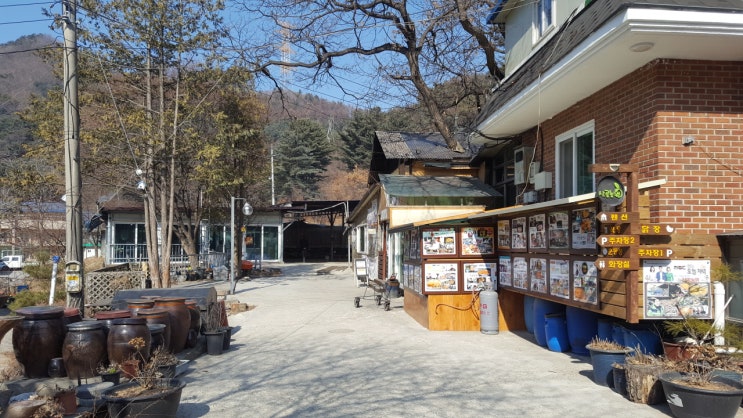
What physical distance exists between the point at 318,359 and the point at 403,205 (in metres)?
7.43

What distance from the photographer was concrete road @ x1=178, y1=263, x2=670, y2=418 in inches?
236

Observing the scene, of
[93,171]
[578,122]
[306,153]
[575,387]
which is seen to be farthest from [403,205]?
[306,153]

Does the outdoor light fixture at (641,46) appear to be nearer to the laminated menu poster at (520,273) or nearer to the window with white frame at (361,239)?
the laminated menu poster at (520,273)

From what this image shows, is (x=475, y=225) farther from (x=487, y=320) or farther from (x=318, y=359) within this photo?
(x=318, y=359)

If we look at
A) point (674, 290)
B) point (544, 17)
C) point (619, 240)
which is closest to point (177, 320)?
point (619, 240)

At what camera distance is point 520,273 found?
9.89 metres

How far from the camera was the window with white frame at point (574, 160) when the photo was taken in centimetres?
898

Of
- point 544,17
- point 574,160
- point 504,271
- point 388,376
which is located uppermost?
point 544,17

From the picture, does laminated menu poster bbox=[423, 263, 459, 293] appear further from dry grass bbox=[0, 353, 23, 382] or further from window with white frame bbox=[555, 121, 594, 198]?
dry grass bbox=[0, 353, 23, 382]

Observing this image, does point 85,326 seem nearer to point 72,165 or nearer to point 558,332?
point 72,165

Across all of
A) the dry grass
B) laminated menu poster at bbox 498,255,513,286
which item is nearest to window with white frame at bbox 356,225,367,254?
laminated menu poster at bbox 498,255,513,286

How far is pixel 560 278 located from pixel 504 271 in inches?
102

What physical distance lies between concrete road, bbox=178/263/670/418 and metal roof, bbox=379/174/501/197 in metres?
3.64

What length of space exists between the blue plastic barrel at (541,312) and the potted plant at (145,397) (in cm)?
626
